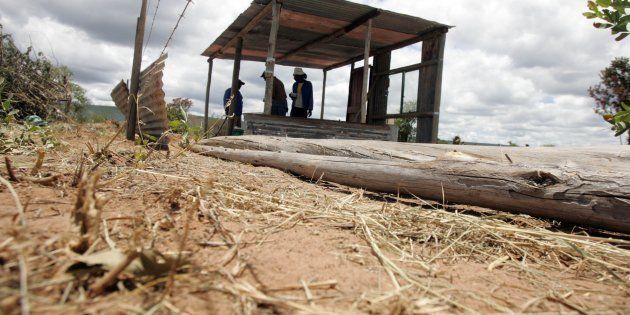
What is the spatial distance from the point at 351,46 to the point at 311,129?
3.14m

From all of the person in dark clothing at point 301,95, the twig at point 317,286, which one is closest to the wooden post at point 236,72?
the person in dark clothing at point 301,95

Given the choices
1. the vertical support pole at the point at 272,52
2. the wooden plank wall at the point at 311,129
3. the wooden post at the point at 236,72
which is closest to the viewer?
the vertical support pole at the point at 272,52

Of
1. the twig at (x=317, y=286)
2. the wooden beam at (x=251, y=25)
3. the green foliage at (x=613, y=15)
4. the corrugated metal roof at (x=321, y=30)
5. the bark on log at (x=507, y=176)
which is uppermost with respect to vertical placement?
the corrugated metal roof at (x=321, y=30)

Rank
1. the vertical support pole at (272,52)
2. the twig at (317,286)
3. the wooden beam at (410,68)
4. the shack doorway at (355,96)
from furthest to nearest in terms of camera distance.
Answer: the shack doorway at (355,96), the wooden beam at (410,68), the vertical support pole at (272,52), the twig at (317,286)

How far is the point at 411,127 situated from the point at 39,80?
9991 mm

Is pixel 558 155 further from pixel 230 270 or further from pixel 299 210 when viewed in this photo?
pixel 230 270

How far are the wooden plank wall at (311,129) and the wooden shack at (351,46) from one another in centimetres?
2

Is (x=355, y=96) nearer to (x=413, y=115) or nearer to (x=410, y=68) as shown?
(x=410, y=68)

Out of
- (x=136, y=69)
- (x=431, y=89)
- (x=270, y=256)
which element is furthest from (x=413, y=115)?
(x=270, y=256)

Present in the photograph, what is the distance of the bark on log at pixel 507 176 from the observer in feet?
7.09

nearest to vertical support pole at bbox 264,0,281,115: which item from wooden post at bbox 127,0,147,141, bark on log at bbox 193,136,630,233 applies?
wooden post at bbox 127,0,147,141

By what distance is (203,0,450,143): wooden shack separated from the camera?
25.1 feet

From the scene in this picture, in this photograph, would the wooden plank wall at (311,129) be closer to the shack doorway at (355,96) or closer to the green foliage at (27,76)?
the shack doorway at (355,96)

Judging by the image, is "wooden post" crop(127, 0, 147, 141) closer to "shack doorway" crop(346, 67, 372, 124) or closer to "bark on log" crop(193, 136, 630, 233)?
"bark on log" crop(193, 136, 630, 233)
